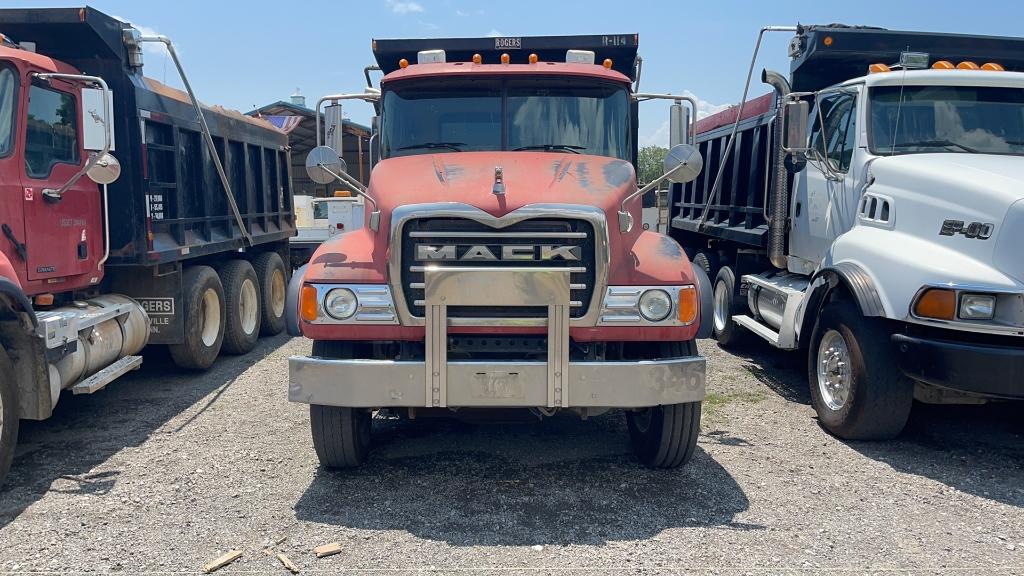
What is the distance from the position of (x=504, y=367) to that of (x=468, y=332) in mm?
310

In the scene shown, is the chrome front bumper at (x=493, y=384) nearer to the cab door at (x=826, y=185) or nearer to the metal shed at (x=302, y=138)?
the cab door at (x=826, y=185)

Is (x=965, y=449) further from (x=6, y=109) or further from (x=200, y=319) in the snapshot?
(x=6, y=109)

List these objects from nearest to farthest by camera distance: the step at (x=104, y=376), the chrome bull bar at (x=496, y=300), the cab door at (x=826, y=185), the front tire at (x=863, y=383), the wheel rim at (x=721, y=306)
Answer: the chrome bull bar at (x=496, y=300) < the front tire at (x=863, y=383) < the step at (x=104, y=376) < the cab door at (x=826, y=185) < the wheel rim at (x=721, y=306)

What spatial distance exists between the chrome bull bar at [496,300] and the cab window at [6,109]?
10.8 feet

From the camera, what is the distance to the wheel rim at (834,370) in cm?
564

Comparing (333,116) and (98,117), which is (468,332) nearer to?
(333,116)

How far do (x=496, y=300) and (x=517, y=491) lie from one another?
1256 millimetres

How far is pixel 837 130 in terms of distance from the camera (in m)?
6.70

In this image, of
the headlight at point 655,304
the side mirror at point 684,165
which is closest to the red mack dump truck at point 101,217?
the headlight at point 655,304

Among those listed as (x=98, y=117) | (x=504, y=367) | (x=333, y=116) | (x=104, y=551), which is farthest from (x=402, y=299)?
(x=98, y=117)

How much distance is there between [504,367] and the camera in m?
4.07

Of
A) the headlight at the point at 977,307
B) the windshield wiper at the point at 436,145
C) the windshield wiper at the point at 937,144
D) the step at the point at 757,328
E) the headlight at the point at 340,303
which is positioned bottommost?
the step at the point at 757,328

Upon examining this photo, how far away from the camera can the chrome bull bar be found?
4.05 metres

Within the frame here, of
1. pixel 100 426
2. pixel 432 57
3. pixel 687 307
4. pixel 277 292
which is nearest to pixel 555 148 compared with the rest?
pixel 432 57
